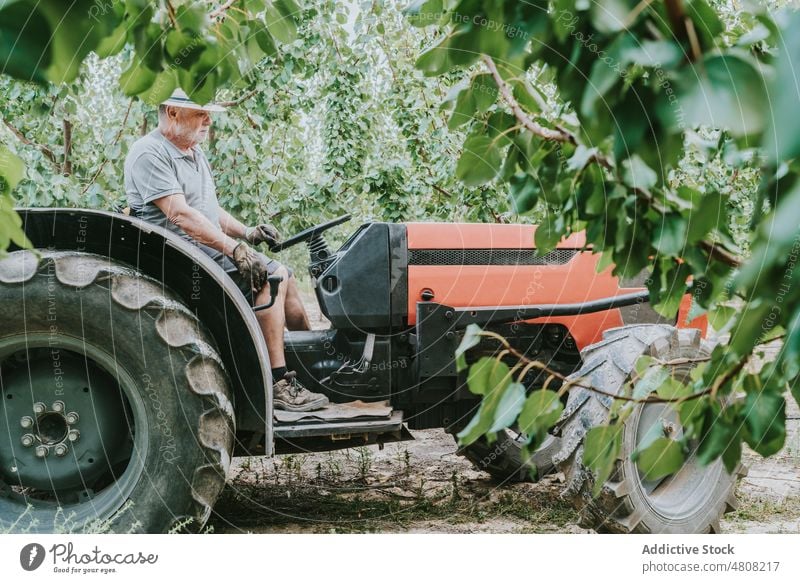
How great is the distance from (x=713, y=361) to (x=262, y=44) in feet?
1.92

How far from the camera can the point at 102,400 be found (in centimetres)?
183

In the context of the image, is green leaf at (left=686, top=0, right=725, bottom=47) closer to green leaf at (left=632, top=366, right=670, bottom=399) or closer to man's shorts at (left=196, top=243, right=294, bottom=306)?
green leaf at (left=632, top=366, right=670, bottom=399)

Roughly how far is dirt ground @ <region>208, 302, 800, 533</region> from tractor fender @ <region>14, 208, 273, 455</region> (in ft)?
1.31

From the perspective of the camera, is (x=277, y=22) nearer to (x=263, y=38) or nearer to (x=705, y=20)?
(x=263, y=38)

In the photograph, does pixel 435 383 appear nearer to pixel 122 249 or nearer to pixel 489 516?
pixel 489 516

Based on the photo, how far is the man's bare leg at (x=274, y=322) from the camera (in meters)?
2.11

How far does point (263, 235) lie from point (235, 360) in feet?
1.35

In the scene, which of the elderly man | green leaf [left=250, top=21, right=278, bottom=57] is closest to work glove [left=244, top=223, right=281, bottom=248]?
the elderly man

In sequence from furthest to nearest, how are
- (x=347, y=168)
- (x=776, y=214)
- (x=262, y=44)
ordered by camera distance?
(x=347, y=168) → (x=262, y=44) → (x=776, y=214)

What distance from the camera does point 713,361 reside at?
24.3 inches

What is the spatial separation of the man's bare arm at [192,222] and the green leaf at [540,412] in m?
1.47

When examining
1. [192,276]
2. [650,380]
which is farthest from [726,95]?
[192,276]

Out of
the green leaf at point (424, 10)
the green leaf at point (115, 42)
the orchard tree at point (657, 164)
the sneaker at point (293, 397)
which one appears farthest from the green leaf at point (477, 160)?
the sneaker at point (293, 397)
